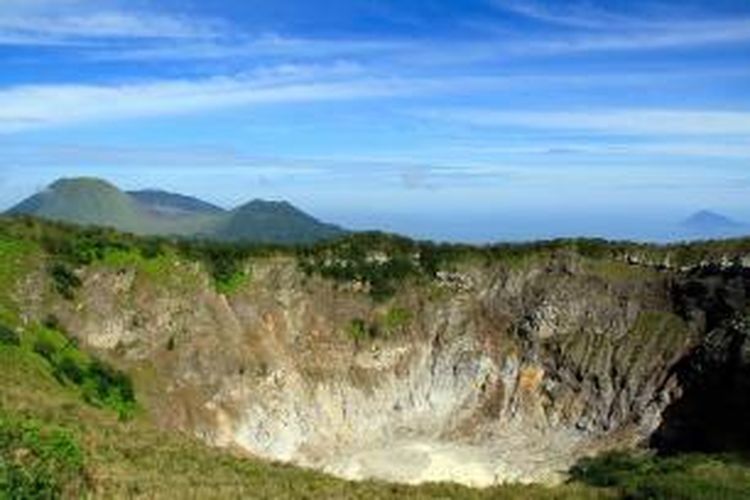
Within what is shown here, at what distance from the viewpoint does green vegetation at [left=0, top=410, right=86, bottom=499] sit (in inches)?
1051

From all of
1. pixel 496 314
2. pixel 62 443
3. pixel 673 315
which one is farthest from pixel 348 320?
pixel 62 443

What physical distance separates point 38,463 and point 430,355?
54.3 meters

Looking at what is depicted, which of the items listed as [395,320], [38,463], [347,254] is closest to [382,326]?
[395,320]

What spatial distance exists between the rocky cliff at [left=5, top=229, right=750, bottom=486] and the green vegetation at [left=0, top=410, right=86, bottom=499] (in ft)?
120

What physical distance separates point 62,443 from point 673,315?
5830 centimetres

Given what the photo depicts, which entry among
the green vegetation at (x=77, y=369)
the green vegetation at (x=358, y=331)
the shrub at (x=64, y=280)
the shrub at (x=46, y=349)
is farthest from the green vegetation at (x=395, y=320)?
the shrub at (x=46, y=349)

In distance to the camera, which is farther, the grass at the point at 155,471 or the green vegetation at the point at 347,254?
the green vegetation at the point at 347,254

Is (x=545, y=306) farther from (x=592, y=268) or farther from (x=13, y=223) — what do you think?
(x=13, y=223)

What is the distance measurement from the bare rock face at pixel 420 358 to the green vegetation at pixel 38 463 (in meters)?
37.0

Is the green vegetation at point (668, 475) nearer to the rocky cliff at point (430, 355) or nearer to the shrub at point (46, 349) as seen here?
the rocky cliff at point (430, 355)

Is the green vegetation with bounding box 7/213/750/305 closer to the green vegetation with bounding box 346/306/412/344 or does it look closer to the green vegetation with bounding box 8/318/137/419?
the green vegetation with bounding box 346/306/412/344

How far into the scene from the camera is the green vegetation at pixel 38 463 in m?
26.7

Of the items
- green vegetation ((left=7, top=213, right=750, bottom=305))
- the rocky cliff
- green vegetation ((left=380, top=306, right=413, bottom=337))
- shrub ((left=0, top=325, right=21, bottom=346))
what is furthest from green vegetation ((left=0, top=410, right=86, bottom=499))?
green vegetation ((left=380, top=306, right=413, bottom=337))

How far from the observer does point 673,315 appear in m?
83.1
